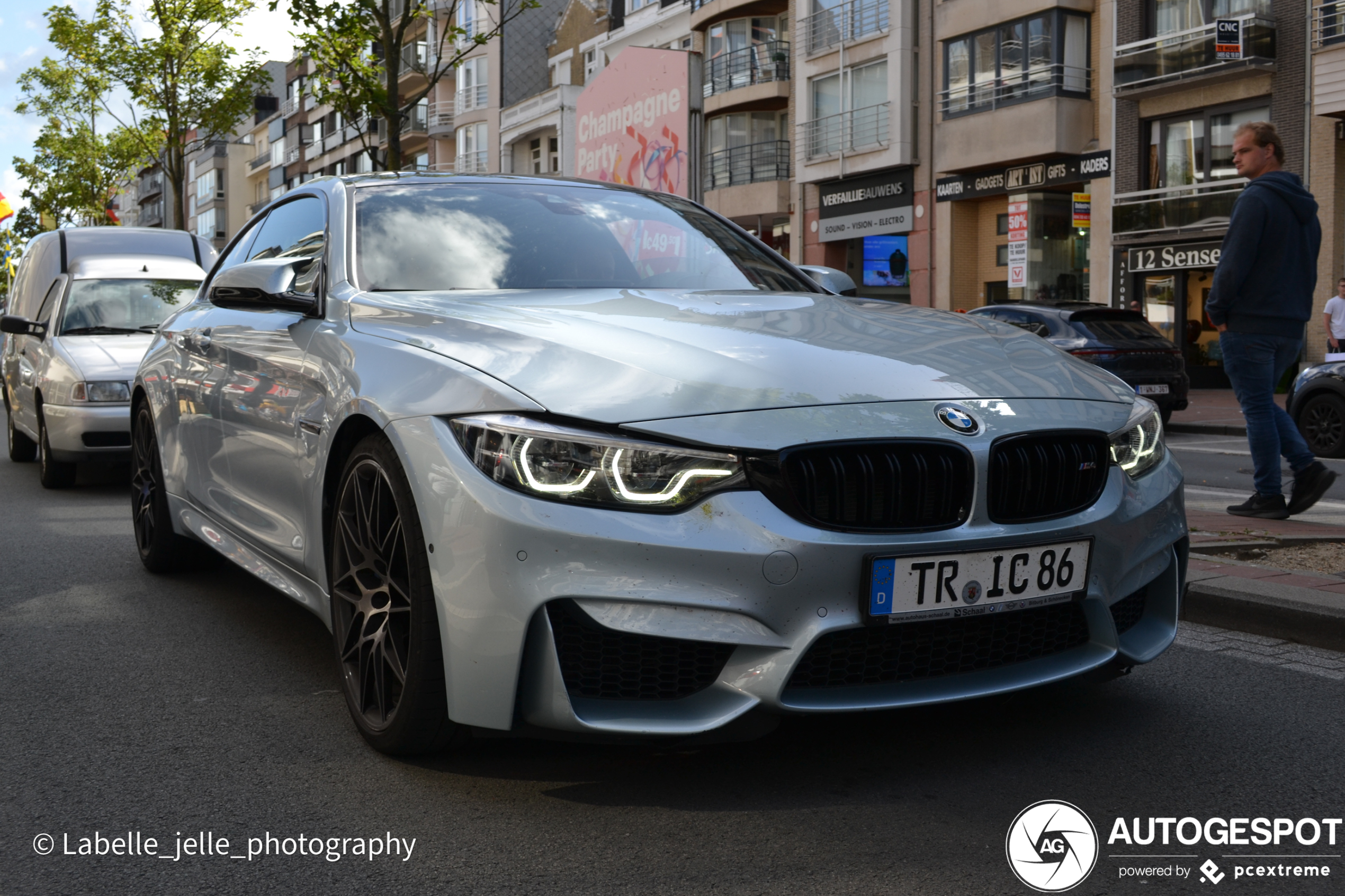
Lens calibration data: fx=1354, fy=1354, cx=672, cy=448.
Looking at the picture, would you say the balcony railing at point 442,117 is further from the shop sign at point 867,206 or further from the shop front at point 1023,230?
the shop front at point 1023,230

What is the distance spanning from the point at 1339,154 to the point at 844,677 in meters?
24.1

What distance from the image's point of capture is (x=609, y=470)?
2.80 metres

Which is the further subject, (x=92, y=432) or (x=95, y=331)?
(x=95, y=331)

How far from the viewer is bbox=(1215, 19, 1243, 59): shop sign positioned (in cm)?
2416

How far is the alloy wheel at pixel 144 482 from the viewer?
581 centimetres

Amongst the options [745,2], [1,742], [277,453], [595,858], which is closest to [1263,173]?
[277,453]

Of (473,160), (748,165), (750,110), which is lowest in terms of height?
(748,165)

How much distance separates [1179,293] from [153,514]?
943 inches

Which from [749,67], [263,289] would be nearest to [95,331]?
[263,289]

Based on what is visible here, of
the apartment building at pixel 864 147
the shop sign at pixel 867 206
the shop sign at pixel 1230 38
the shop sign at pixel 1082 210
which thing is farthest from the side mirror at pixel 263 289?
the shop sign at pixel 867 206

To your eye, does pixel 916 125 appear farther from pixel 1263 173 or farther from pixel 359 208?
pixel 359 208

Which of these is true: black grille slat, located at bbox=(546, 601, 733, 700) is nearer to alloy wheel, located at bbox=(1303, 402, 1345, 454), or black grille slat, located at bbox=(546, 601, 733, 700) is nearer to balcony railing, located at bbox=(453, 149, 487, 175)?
alloy wheel, located at bbox=(1303, 402, 1345, 454)

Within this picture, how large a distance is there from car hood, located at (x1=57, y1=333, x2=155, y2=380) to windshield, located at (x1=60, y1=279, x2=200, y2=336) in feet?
0.62

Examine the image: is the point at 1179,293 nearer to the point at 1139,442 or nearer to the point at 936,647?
the point at 1139,442
